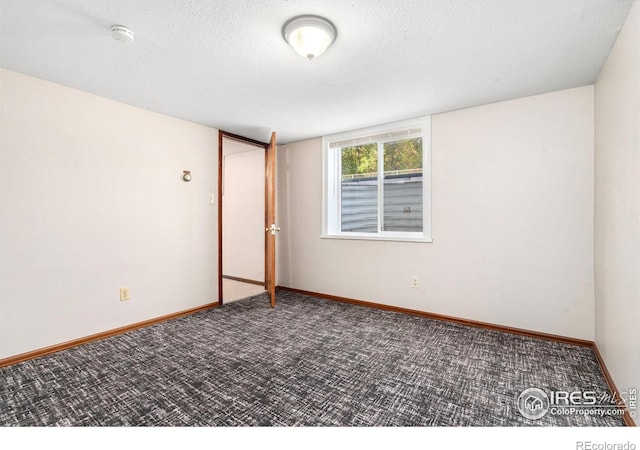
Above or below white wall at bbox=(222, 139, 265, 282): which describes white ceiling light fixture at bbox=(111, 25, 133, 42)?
above

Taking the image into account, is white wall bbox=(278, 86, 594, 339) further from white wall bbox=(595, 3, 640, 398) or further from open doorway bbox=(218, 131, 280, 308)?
open doorway bbox=(218, 131, 280, 308)

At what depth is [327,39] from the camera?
5.92 ft

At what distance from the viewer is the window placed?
3.48 meters

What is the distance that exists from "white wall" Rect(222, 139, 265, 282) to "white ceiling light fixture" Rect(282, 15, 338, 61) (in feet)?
9.77

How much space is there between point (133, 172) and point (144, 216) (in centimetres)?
46

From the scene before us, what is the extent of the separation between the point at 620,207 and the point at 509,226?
1.08 m

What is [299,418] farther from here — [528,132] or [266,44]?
[528,132]

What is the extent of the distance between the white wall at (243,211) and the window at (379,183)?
4.10 feet

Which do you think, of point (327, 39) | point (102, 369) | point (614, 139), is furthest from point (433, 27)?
point (102, 369)

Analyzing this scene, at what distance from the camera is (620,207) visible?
181 centimetres

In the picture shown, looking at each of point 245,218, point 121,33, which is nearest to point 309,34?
point 121,33

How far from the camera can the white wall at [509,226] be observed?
8.50 feet

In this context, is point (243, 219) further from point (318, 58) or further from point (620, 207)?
point (620, 207)

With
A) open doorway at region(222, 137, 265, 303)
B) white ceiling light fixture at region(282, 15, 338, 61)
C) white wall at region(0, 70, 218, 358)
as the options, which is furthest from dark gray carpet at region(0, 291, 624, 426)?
white ceiling light fixture at region(282, 15, 338, 61)
